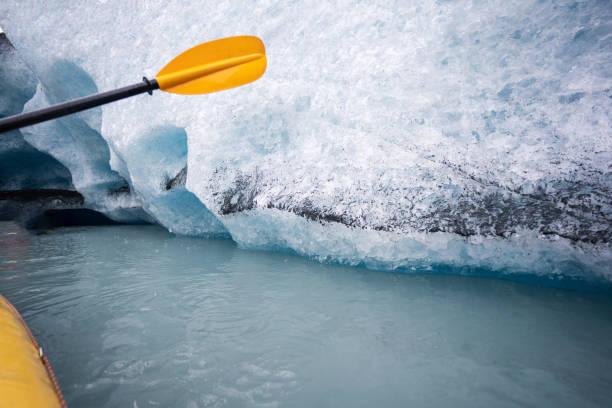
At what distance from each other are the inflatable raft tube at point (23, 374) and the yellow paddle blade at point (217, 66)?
49.6 inches

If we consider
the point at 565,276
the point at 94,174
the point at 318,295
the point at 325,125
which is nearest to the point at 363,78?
the point at 325,125

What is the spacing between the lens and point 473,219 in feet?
6.54

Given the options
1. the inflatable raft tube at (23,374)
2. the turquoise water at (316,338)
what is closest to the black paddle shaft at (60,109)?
the inflatable raft tube at (23,374)

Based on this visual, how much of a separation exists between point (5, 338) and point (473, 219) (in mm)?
2496

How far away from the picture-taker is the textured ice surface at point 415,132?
181cm

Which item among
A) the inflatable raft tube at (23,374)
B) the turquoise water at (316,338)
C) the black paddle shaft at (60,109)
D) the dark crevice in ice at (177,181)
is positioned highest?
the black paddle shaft at (60,109)

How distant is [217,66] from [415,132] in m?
1.49

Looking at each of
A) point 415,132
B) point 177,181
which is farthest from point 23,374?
point 177,181

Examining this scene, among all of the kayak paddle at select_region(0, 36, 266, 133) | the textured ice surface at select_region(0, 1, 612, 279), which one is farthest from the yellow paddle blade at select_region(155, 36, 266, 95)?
the textured ice surface at select_region(0, 1, 612, 279)

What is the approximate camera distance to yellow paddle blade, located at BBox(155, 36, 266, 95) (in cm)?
158

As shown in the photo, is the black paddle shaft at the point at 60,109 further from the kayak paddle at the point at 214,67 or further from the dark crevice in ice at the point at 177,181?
the dark crevice in ice at the point at 177,181

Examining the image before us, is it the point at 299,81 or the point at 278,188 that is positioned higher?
the point at 299,81

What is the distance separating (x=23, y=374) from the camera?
909 mm

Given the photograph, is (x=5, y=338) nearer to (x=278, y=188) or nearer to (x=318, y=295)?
(x=318, y=295)
